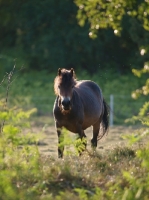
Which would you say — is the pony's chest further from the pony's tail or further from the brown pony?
the pony's tail

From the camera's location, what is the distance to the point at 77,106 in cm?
1244

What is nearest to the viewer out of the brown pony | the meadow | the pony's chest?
the meadow

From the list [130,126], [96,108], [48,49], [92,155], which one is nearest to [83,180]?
[92,155]

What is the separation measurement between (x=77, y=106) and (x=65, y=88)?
766 mm

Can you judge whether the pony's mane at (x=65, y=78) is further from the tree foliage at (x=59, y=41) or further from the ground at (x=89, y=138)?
the tree foliage at (x=59, y=41)

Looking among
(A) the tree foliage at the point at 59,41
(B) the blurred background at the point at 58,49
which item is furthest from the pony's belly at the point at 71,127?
(A) the tree foliage at the point at 59,41

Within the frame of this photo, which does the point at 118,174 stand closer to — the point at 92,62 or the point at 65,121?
the point at 65,121

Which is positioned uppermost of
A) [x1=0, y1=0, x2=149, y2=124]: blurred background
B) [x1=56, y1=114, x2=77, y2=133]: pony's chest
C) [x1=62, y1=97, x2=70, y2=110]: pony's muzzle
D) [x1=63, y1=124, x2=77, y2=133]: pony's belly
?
[x1=0, y1=0, x2=149, y2=124]: blurred background

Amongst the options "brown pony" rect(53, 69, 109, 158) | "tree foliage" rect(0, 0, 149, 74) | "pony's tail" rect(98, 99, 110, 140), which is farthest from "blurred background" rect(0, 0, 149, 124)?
"brown pony" rect(53, 69, 109, 158)

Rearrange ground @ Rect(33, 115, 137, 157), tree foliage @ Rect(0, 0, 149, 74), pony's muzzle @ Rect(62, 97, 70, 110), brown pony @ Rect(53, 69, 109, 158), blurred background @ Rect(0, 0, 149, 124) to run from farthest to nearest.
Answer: tree foliage @ Rect(0, 0, 149, 74) < blurred background @ Rect(0, 0, 149, 124) < ground @ Rect(33, 115, 137, 157) < brown pony @ Rect(53, 69, 109, 158) < pony's muzzle @ Rect(62, 97, 70, 110)

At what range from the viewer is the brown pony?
1180 cm

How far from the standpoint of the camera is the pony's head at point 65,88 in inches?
461

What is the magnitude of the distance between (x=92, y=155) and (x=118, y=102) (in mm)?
16021

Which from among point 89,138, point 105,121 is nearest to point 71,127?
point 105,121
